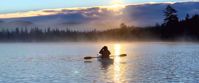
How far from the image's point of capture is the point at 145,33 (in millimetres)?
165500

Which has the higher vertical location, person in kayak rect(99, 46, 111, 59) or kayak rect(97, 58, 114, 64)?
person in kayak rect(99, 46, 111, 59)

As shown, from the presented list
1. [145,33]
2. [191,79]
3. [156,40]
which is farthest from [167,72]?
[145,33]

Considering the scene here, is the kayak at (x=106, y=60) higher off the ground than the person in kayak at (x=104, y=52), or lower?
lower

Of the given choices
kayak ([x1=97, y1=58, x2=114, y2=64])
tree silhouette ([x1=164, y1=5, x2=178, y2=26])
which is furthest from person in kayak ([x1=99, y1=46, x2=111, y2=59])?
tree silhouette ([x1=164, y1=5, x2=178, y2=26])

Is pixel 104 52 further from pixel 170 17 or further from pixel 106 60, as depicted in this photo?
pixel 170 17

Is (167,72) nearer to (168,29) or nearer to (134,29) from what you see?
(168,29)

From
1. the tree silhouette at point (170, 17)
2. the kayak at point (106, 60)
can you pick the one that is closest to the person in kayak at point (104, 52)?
the kayak at point (106, 60)

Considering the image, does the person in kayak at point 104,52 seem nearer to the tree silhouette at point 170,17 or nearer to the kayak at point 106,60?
the kayak at point 106,60

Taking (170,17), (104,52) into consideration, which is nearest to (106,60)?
A: (104,52)

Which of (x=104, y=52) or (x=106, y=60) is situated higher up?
(x=104, y=52)

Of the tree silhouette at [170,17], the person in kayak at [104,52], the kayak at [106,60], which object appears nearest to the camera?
the kayak at [106,60]

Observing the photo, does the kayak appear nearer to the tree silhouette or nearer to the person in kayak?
the person in kayak

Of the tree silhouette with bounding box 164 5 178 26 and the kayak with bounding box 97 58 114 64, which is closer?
the kayak with bounding box 97 58 114 64

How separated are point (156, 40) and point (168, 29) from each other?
59.3 feet
